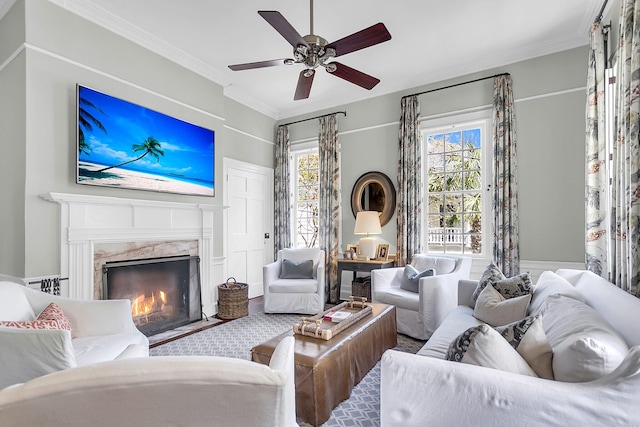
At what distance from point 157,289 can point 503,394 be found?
340 cm

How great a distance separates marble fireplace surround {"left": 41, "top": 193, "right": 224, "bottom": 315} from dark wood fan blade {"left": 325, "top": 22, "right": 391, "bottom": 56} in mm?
2442

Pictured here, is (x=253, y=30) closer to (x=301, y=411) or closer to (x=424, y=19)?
(x=424, y=19)

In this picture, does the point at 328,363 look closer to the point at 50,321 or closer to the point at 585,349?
the point at 585,349

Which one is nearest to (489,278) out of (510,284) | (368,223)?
(510,284)

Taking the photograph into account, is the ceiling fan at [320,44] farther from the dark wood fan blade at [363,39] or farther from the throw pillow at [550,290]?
the throw pillow at [550,290]

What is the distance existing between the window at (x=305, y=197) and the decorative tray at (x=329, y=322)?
2695 millimetres

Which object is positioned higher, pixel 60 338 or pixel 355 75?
pixel 355 75

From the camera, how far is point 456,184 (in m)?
4.28

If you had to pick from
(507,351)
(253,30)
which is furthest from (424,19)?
(507,351)

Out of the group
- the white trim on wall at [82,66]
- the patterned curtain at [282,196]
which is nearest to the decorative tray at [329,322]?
the patterned curtain at [282,196]

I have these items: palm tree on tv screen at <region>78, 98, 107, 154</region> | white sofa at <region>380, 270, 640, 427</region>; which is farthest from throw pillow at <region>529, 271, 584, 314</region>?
palm tree on tv screen at <region>78, 98, 107, 154</region>

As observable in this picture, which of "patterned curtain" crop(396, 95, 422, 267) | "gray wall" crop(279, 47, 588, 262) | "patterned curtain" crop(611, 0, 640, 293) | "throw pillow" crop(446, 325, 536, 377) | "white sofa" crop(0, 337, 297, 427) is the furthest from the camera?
"patterned curtain" crop(396, 95, 422, 267)

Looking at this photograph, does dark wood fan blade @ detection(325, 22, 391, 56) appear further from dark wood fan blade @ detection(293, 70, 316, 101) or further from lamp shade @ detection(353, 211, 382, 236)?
lamp shade @ detection(353, 211, 382, 236)

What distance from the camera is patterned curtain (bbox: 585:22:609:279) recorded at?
2.81 meters
